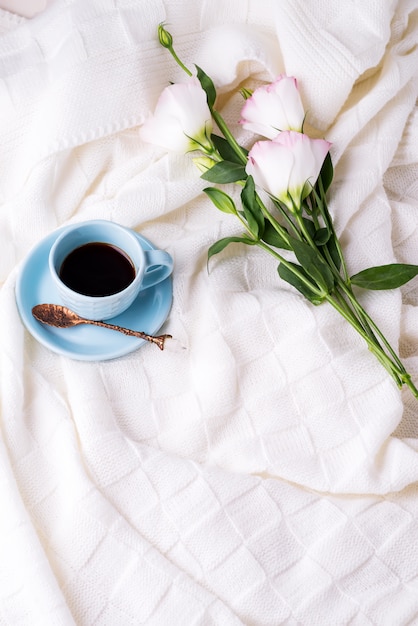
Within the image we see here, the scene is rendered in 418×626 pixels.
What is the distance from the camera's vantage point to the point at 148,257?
2.82ft

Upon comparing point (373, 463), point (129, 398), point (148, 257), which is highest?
point (148, 257)

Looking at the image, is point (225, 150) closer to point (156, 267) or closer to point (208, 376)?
point (156, 267)


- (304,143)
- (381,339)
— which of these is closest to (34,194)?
(304,143)

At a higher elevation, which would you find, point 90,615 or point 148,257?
point 148,257

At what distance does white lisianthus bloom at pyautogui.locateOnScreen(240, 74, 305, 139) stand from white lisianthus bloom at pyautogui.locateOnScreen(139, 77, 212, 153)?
0.05m

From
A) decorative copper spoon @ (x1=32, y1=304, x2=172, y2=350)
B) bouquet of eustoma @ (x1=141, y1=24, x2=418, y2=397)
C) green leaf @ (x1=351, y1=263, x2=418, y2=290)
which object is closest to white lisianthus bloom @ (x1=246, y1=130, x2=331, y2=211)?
bouquet of eustoma @ (x1=141, y1=24, x2=418, y2=397)

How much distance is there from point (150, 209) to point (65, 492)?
34cm

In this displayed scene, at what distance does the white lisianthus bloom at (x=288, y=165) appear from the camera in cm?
83

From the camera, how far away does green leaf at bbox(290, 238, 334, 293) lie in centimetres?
85

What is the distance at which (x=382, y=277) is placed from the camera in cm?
88

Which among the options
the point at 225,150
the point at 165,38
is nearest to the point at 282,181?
the point at 225,150

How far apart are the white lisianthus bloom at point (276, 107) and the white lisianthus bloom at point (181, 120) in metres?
0.05

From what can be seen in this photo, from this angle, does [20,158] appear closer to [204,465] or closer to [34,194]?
[34,194]

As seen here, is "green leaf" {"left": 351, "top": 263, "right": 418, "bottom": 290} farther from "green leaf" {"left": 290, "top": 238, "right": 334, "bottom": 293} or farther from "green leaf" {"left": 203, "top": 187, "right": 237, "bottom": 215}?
"green leaf" {"left": 203, "top": 187, "right": 237, "bottom": 215}
